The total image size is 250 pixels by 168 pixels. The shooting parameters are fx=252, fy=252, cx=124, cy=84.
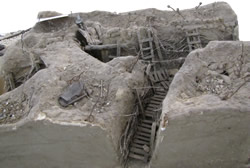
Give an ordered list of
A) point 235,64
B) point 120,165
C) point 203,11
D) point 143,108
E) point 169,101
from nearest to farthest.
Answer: point 169,101 → point 235,64 → point 120,165 → point 143,108 → point 203,11

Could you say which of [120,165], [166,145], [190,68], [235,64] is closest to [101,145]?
[120,165]

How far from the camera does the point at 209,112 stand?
4.25m

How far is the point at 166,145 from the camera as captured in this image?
4805mm

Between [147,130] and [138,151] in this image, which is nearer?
[138,151]

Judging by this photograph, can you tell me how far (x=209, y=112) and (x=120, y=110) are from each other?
1850mm

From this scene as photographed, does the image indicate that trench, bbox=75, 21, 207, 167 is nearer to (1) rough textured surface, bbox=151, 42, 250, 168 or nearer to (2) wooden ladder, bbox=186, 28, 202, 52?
(2) wooden ladder, bbox=186, 28, 202, 52

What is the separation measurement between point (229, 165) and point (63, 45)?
5091mm

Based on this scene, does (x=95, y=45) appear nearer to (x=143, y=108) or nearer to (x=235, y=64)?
(x=143, y=108)

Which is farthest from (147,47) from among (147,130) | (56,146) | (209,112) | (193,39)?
(56,146)

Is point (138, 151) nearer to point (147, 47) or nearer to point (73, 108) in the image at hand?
point (73, 108)

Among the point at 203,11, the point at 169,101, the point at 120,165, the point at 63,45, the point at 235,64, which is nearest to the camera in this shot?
the point at 169,101

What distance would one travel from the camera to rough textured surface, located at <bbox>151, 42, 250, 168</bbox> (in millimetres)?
4312

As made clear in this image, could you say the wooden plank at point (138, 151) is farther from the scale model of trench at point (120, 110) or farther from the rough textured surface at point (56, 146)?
the rough textured surface at point (56, 146)

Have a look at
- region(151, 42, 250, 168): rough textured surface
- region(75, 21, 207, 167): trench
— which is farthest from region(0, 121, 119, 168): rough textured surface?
region(151, 42, 250, 168): rough textured surface
